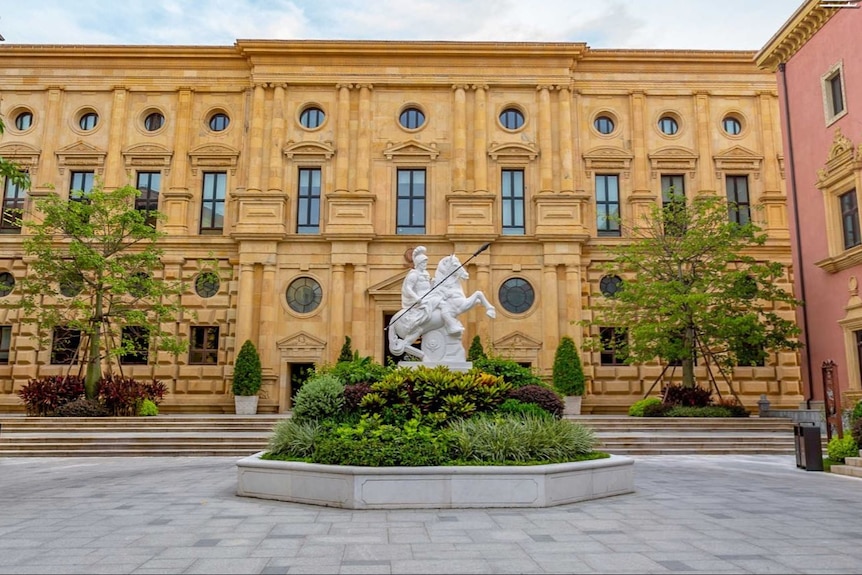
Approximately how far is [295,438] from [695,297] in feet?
54.4

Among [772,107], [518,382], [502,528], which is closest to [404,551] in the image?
[502,528]

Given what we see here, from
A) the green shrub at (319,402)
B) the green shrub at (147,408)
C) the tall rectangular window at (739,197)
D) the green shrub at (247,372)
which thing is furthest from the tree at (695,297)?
the green shrub at (147,408)

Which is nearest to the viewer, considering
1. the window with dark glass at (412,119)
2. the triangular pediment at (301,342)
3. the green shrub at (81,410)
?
the green shrub at (81,410)

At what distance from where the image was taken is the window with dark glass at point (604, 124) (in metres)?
33.1

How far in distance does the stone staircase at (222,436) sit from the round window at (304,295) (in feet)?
24.1

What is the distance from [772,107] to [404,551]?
1273 inches

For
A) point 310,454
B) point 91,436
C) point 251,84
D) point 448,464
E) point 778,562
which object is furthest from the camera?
point 251,84

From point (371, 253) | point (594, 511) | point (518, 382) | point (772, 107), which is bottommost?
point (594, 511)

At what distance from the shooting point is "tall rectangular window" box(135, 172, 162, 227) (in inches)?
1259

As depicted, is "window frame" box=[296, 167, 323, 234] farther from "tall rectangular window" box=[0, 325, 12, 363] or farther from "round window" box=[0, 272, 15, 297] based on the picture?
"tall rectangular window" box=[0, 325, 12, 363]

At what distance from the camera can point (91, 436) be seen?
19719 mm

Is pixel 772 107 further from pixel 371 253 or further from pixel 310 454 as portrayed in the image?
pixel 310 454

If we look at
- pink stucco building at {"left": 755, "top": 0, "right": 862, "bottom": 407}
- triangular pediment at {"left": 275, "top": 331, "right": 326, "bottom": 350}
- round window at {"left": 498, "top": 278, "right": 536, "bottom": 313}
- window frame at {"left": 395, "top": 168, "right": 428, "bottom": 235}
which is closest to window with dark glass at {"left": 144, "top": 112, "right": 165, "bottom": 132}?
window frame at {"left": 395, "top": 168, "right": 428, "bottom": 235}

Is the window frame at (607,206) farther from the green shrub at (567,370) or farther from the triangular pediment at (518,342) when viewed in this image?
the triangular pediment at (518,342)
